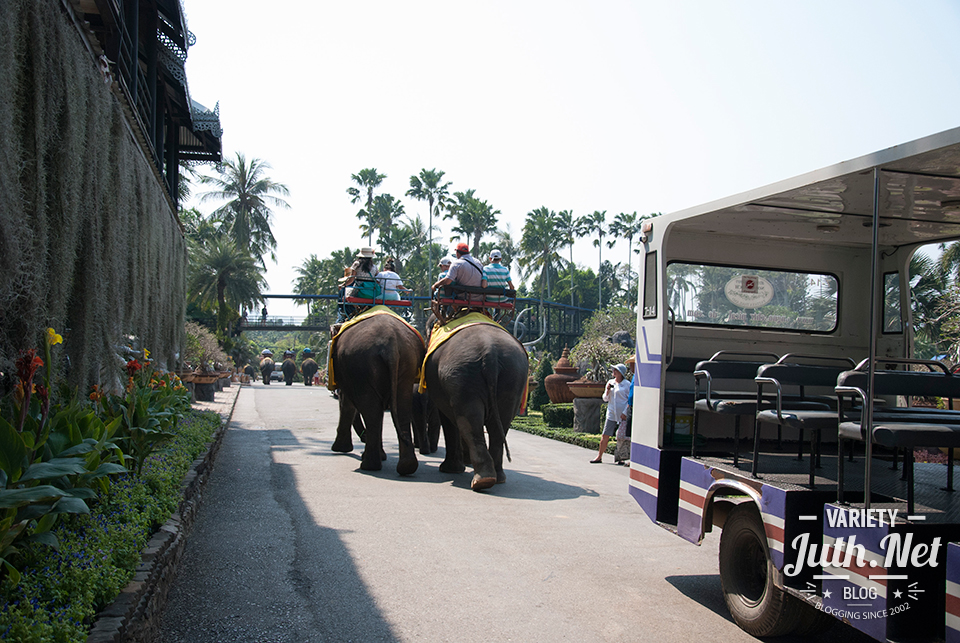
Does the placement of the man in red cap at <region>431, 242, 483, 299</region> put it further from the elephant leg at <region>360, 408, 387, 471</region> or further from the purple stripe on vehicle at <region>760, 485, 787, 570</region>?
the purple stripe on vehicle at <region>760, 485, 787, 570</region>

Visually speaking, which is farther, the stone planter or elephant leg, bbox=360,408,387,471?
the stone planter

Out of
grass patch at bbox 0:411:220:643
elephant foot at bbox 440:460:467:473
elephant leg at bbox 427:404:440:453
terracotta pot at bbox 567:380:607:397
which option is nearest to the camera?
grass patch at bbox 0:411:220:643

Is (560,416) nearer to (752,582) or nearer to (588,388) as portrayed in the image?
(588,388)

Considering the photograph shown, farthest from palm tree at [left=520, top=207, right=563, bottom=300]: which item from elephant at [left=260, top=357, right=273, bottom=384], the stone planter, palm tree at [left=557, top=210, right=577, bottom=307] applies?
the stone planter

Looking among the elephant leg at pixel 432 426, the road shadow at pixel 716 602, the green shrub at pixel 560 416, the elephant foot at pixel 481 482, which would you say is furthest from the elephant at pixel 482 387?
the green shrub at pixel 560 416

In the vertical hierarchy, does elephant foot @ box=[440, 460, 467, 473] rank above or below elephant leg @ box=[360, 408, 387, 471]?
below

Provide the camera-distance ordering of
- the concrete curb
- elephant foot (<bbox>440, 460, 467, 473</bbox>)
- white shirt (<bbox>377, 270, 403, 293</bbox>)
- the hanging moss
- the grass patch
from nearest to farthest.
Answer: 1. the grass patch
2. the concrete curb
3. the hanging moss
4. elephant foot (<bbox>440, 460, 467, 473</bbox>)
5. white shirt (<bbox>377, 270, 403, 293</bbox>)

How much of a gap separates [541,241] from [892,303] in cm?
6307

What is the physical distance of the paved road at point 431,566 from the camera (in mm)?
4586

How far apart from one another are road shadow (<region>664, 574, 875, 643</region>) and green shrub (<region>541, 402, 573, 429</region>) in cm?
Result: 1264

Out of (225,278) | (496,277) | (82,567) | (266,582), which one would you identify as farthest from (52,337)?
(225,278)

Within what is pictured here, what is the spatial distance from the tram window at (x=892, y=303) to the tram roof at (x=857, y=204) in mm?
378

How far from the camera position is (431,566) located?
578cm

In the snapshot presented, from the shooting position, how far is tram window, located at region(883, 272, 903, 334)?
689 cm
